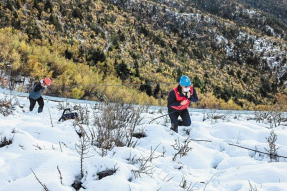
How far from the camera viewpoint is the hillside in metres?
15.8

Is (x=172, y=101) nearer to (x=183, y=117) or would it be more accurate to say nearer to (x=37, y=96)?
(x=183, y=117)

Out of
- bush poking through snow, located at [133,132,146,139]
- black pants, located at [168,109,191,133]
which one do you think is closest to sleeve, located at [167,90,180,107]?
black pants, located at [168,109,191,133]

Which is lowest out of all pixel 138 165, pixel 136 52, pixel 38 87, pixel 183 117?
pixel 138 165

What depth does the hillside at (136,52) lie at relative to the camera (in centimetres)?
1575

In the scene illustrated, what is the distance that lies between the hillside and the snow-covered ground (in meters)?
1.86

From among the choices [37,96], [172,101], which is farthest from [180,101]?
[37,96]

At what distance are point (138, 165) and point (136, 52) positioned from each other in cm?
3311

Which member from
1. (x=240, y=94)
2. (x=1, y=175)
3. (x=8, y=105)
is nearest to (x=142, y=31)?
(x=240, y=94)

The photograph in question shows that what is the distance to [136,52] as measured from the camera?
34844 mm

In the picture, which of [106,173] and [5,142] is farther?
[5,142]

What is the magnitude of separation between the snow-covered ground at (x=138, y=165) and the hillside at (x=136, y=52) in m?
1.86

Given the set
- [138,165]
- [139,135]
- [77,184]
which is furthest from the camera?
[139,135]

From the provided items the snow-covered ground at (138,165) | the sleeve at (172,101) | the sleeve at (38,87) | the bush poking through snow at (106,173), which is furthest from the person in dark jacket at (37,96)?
the bush poking through snow at (106,173)

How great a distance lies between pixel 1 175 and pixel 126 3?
59.3 metres
